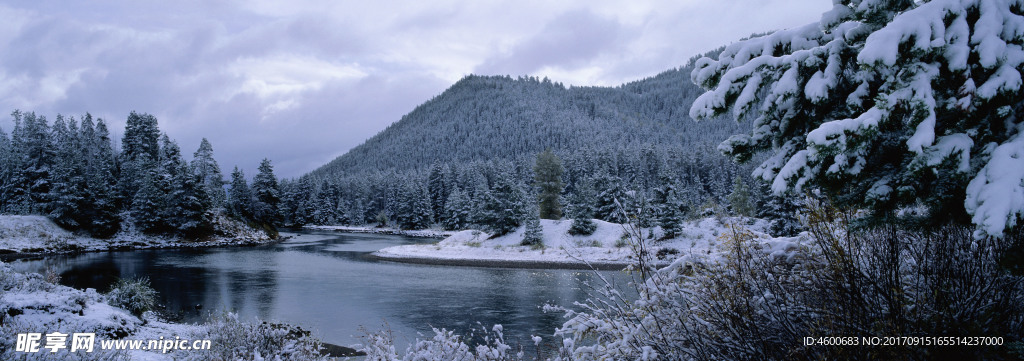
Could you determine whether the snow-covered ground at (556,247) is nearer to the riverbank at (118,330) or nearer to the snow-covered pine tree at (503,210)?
the snow-covered pine tree at (503,210)

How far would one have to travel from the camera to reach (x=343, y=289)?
82.7 feet

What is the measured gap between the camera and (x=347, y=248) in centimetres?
4897

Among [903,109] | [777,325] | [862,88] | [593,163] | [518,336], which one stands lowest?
[518,336]

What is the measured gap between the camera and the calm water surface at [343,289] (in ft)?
58.0

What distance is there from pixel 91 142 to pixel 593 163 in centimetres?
8238

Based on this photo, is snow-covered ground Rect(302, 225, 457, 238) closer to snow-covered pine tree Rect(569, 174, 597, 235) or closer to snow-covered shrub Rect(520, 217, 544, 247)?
snow-covered shrub Rect(520, 217, 544, 247)

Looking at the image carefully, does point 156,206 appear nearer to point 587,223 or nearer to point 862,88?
point 587,223

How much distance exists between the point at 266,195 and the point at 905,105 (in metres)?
84.0

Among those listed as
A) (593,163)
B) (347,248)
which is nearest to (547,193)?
(347,248)

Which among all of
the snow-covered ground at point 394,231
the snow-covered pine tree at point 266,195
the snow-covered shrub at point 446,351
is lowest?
the snow-covered ground at point 394,231

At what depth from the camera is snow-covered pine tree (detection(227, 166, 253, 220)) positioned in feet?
241

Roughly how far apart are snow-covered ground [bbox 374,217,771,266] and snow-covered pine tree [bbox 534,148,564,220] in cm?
769

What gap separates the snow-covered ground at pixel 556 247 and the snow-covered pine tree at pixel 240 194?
134ft

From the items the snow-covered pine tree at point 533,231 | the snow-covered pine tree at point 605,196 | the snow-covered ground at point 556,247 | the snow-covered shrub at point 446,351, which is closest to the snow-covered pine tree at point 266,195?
the snow-covered ground at point 556,247
